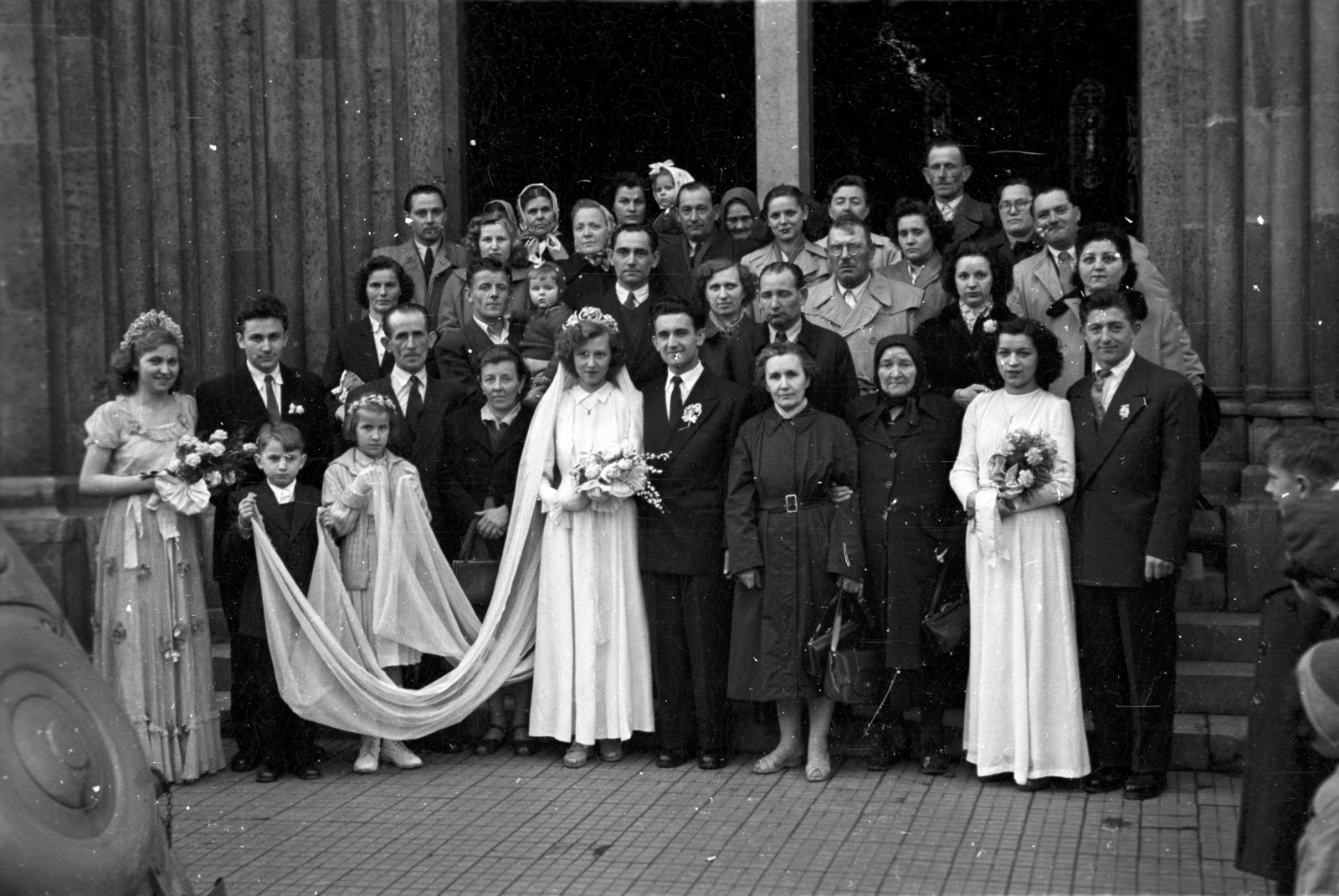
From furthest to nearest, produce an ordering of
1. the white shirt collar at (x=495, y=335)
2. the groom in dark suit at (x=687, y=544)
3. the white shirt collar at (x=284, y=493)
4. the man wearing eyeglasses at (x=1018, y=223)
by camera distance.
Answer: the white shirt collar at (x=495, y=335), the man wearing eyeglasses at (x=1018, y=223), the white shirt collar at (x=284, y=493), the groom in dark suit at (x=687, y=544)

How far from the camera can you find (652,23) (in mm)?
10867

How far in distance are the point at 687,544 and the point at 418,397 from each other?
5.38 feet

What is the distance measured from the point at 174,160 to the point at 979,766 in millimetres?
5918

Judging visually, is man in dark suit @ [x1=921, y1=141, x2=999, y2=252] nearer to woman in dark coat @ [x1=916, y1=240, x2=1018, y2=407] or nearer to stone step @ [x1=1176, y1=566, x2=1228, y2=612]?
woman in dark coat @ [x1=916, y1=240, x2=1018, y2=407]

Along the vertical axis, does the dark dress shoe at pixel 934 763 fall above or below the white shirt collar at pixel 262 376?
below

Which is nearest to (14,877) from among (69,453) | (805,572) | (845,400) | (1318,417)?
(69,453)

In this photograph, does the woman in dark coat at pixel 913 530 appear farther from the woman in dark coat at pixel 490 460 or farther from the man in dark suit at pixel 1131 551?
the woman in dark coat at pixel 490 460

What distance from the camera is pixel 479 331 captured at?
8.73 meters

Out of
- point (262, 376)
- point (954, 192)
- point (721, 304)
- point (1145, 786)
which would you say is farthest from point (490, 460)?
point (1145, 786)

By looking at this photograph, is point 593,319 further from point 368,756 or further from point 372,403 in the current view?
point 368,756

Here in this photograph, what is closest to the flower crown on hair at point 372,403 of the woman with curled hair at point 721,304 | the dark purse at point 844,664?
the woman with curled hair at point 721,304

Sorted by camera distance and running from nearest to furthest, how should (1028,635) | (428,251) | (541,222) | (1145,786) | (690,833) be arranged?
(690,833) < (1145,786) < (1028,635) < (541,222) < (428,251)

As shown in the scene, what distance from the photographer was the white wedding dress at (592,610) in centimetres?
791

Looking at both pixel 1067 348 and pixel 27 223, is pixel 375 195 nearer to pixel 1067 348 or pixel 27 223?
pixel 1067 348
